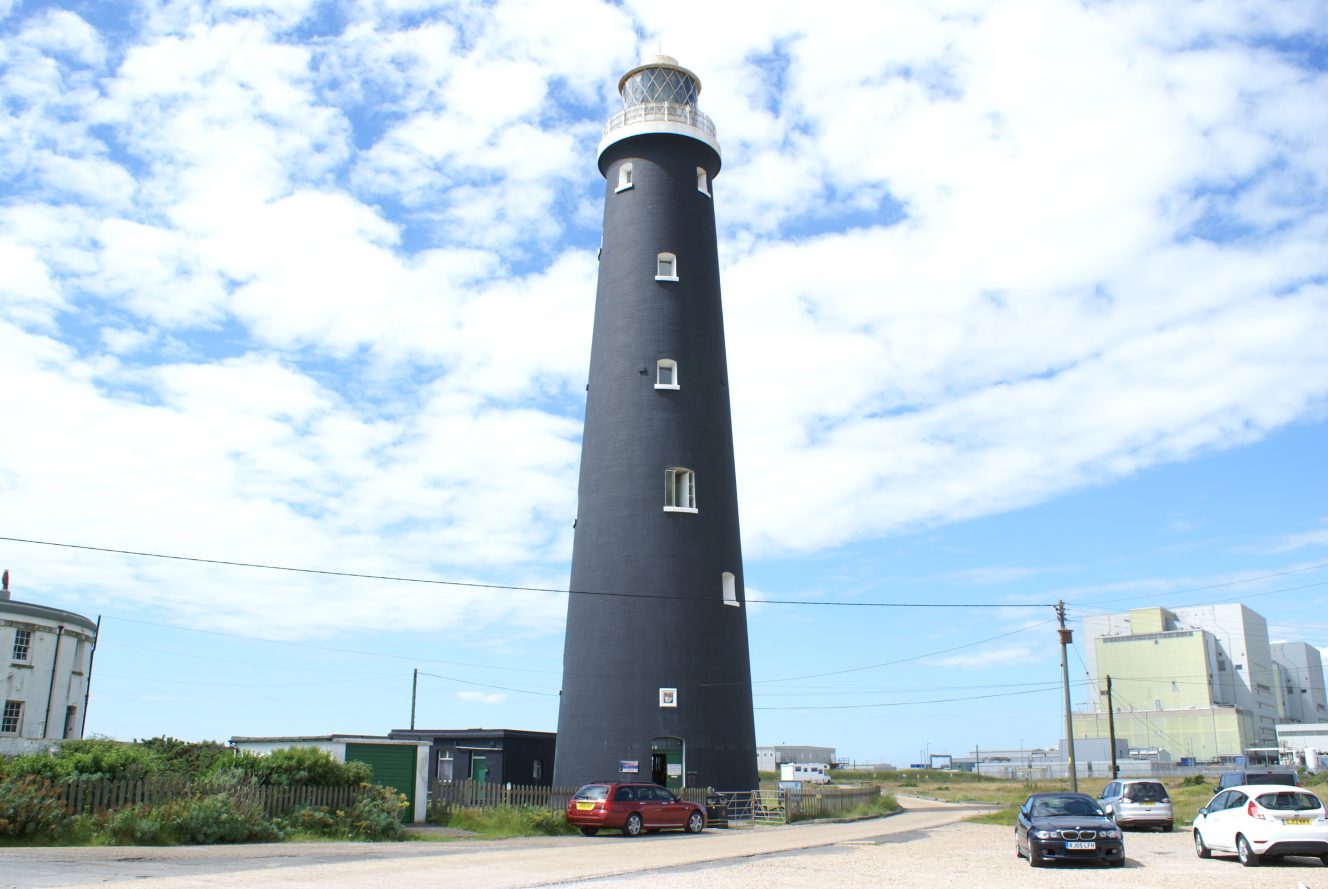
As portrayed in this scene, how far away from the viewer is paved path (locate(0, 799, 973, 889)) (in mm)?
15102

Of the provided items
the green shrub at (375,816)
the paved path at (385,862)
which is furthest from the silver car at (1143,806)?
the green shrub at (375,816)

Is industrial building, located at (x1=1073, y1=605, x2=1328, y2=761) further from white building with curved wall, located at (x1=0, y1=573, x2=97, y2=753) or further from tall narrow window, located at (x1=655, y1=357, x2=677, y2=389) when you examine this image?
white building with curved wall, located at (x1=0, y1=573, x2=97, y2=753)

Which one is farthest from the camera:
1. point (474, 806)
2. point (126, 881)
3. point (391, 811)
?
point (474, 806)

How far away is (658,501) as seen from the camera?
111 feet

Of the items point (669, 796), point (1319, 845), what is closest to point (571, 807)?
point (669, 796)

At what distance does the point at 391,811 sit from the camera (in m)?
25.6

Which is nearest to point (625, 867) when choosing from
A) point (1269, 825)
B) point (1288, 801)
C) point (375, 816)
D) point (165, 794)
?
point (375, 816)

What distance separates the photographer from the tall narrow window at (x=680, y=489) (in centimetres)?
3425

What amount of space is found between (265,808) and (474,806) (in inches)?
305

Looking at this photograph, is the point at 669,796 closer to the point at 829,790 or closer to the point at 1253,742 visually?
the point at 829,790

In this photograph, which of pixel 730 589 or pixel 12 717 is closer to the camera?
pixel 730 589

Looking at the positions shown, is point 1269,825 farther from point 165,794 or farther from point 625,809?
point 165,794

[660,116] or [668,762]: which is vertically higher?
[660,116]

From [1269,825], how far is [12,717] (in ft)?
147
